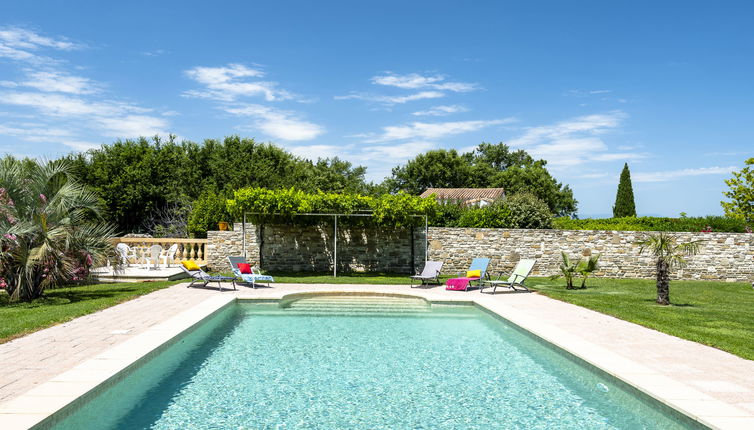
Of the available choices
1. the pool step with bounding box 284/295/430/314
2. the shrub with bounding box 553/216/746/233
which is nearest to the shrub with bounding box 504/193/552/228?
the shrub with bounding box 553/216/746/233

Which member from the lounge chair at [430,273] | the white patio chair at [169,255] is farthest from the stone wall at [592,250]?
the white patio chair at [169,255]

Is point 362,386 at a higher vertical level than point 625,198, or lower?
lower

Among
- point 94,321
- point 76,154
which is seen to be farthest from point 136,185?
point 94,321

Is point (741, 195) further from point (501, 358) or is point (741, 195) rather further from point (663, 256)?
point (501, 358)

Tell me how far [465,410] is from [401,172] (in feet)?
188

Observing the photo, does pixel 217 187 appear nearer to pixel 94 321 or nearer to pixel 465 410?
pixel 94 321

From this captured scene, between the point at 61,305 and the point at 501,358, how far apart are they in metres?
8.07

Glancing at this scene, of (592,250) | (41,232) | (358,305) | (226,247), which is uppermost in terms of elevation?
(41,232)

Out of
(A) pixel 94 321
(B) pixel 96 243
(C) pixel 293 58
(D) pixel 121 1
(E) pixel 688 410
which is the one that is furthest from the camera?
(C) pixel 293 58

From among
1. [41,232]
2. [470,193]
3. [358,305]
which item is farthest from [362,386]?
[470,193]

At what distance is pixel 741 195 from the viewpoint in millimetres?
24266

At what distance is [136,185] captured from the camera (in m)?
34.8

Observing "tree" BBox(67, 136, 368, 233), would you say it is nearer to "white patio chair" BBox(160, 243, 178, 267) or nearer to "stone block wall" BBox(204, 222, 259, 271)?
"white patio chair" BBox(160, 243, 178, 267)

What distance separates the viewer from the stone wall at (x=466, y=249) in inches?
689
